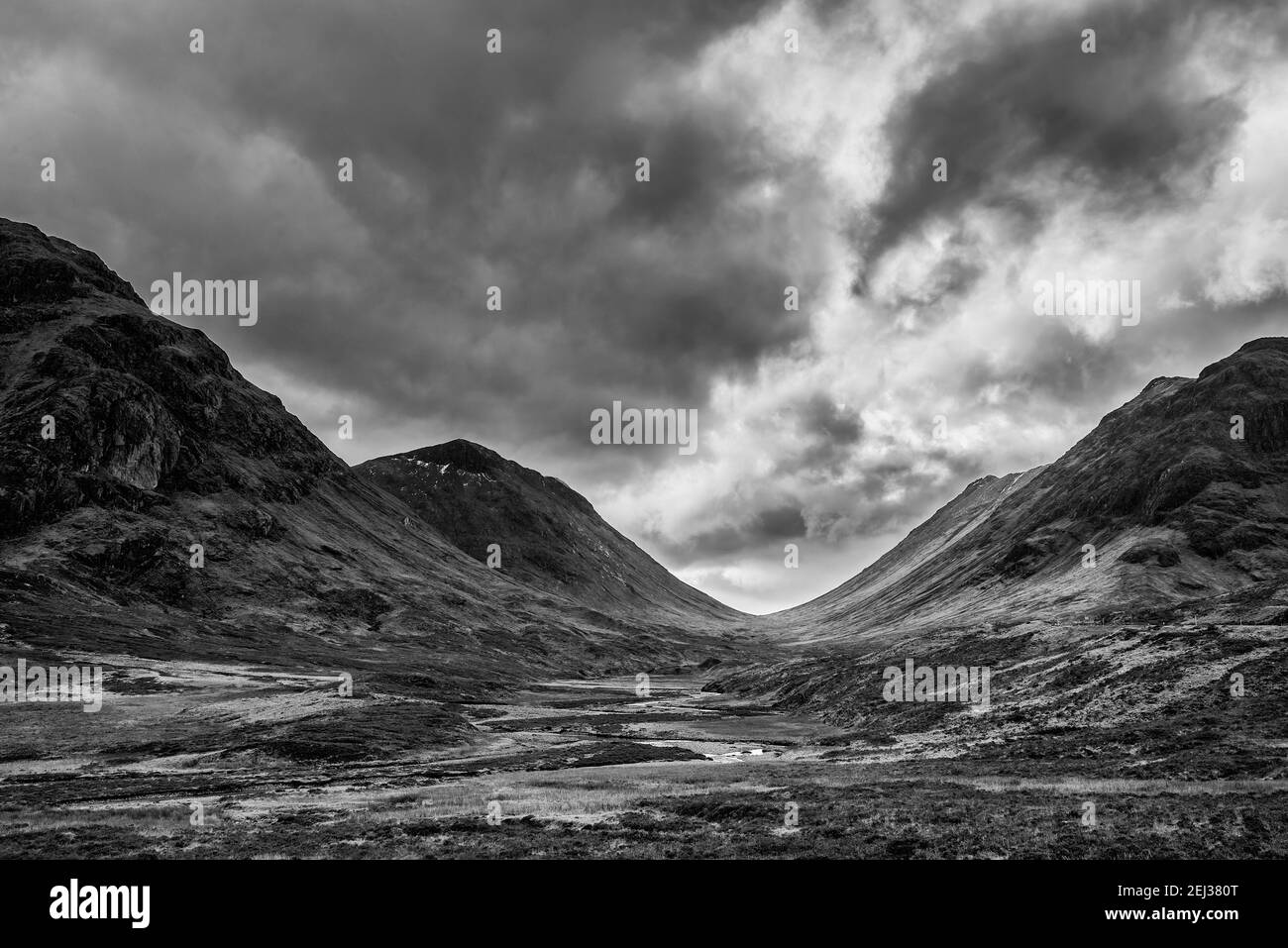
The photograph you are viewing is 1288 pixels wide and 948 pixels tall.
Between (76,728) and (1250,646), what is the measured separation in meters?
107

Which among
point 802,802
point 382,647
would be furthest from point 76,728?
point 382,647

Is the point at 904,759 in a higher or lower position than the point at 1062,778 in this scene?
lower

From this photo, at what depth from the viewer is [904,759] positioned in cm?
5366

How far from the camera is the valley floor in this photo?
80.5ft

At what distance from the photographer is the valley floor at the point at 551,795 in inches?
966

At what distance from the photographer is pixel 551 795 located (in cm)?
3847

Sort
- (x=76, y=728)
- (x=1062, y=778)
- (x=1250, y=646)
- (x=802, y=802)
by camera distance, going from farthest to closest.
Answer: (x=76, y=728) < (x=1250, y=646) < (x=1062, y=778) < (x=802, y=802)
